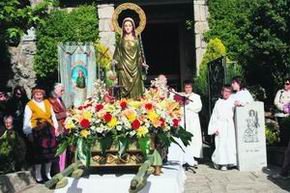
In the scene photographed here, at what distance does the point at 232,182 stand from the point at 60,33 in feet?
31.7

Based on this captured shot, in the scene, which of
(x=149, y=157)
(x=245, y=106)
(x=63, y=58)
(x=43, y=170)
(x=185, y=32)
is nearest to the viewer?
(x=149, y=157)

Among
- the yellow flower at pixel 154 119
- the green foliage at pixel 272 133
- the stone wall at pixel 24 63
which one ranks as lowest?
the green foliage at pixel 272 133

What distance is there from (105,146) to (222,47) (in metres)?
10.5

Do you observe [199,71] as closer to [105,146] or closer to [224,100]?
[224,100]

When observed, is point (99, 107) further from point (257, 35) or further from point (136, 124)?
point (257, 35)

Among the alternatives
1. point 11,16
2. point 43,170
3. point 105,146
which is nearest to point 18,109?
point 43,170

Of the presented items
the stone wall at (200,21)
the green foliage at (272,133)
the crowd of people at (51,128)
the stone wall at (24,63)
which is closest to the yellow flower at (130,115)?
the crowd of people at (51,128)

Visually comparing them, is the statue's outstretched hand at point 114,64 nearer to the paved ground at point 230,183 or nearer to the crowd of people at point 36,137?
the crowd of people at point 36,137

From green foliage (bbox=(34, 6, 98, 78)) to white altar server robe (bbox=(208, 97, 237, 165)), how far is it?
24.5 feet

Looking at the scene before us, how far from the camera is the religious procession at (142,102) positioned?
6125mm

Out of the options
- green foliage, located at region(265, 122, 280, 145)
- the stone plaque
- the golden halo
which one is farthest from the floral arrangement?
green foliage, located at region(265, 122, 280, 145)

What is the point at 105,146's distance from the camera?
608cm

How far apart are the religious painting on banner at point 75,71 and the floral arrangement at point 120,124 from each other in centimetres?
792

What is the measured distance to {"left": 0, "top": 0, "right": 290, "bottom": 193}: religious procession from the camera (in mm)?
6125
